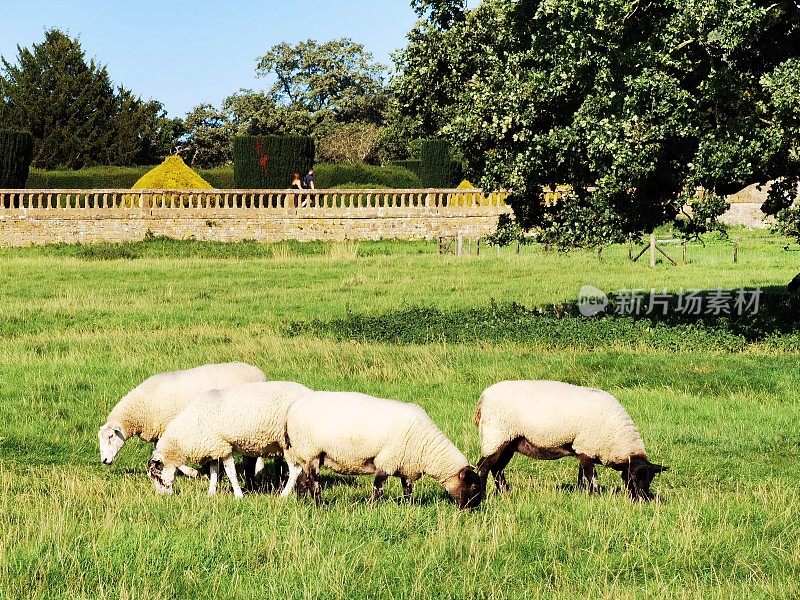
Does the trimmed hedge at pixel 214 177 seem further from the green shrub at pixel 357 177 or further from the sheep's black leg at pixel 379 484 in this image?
the sheep's black leg at pixel 379 484

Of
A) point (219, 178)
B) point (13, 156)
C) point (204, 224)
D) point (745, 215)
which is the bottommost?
point (204, 224)

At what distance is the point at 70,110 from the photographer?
7519 cm

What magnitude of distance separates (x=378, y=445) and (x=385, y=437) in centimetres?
9

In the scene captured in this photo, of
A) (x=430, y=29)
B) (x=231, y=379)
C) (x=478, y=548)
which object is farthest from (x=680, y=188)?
(x=478, y=548)

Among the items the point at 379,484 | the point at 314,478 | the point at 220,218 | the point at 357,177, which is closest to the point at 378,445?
the point at 379,484

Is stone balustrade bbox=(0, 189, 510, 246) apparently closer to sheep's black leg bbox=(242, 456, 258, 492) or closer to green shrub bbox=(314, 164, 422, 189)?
green shrub bbox=(314, 164, 422, 189)

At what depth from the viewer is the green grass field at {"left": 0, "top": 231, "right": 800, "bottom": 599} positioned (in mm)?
7676

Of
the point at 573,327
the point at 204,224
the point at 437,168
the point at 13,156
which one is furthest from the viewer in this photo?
the point at 437,168

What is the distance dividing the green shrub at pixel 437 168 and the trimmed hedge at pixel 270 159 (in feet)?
20.6

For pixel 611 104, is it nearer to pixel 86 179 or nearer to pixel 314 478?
pixel 314 478

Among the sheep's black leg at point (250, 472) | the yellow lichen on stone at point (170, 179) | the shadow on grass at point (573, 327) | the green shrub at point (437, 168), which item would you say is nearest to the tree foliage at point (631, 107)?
the shadow on grass at point (573, 327)

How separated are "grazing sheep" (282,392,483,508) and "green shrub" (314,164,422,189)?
57494 mm

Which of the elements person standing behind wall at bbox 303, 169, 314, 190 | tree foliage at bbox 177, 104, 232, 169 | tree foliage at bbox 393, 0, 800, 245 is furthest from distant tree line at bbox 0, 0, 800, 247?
tree foliage at bbox 177, 104, 232, 169

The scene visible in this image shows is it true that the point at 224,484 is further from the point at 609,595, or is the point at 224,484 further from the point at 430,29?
the point at 430,29
